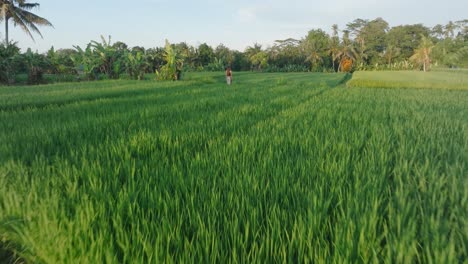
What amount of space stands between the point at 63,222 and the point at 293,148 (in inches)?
71.2

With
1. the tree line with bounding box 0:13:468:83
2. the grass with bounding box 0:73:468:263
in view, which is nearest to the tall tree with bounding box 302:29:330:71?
the tree line with bounding box 0:13:468:83

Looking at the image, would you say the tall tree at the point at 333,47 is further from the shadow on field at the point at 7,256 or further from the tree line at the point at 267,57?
the shadow on field at the point at 7,256

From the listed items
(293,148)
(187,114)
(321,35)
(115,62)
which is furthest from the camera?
(321,35)

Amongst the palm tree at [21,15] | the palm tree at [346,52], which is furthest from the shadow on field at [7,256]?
the palm tree at [346,52]

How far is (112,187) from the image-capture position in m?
1.57

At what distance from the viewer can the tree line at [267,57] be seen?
53.8 ft

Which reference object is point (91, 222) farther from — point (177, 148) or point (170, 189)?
point (177, 148)

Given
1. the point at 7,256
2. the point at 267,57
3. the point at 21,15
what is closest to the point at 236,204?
the point at 7,256

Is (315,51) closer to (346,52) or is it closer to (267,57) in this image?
(346,52)

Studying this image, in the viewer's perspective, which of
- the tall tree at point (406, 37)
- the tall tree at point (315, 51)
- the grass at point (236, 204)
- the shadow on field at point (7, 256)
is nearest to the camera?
the grass at point (236, 204)

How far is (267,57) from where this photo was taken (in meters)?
41.3

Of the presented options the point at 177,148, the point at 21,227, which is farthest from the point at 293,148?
the point at 21,227

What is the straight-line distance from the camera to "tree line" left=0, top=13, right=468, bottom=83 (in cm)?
1641

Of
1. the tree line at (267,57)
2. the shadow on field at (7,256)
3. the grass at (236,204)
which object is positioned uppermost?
the tree line at (267,57)
